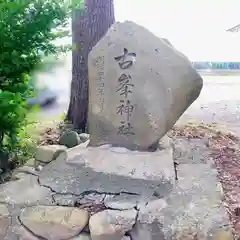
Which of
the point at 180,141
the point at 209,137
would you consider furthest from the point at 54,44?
the point at 209,137

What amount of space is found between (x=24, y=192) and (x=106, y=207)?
0.58 meters

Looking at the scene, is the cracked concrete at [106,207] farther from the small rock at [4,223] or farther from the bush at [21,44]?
the bush at [21,44]

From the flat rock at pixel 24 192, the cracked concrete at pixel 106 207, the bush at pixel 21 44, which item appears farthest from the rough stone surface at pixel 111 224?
the bush at pixel 21 44

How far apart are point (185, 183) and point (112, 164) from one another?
507 millimetres

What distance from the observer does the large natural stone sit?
3.08 metres

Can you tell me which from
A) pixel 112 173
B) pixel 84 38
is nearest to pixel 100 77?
pixel 112 173

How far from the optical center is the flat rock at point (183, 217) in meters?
2.32

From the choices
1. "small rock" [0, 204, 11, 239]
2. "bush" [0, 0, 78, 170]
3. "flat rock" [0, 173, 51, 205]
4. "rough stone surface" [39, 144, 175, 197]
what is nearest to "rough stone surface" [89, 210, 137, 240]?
"rough stone surface" [39, 144, 175, 197]

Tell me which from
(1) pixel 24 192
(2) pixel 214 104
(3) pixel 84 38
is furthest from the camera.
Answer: (2) pixel 214 104

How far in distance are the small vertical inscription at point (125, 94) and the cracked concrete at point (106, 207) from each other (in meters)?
0.36

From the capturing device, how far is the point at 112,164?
286cm

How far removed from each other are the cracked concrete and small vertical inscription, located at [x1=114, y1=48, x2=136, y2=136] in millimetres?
362

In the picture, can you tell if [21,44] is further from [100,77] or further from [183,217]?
[183,217]

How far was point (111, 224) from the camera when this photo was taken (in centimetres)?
237
